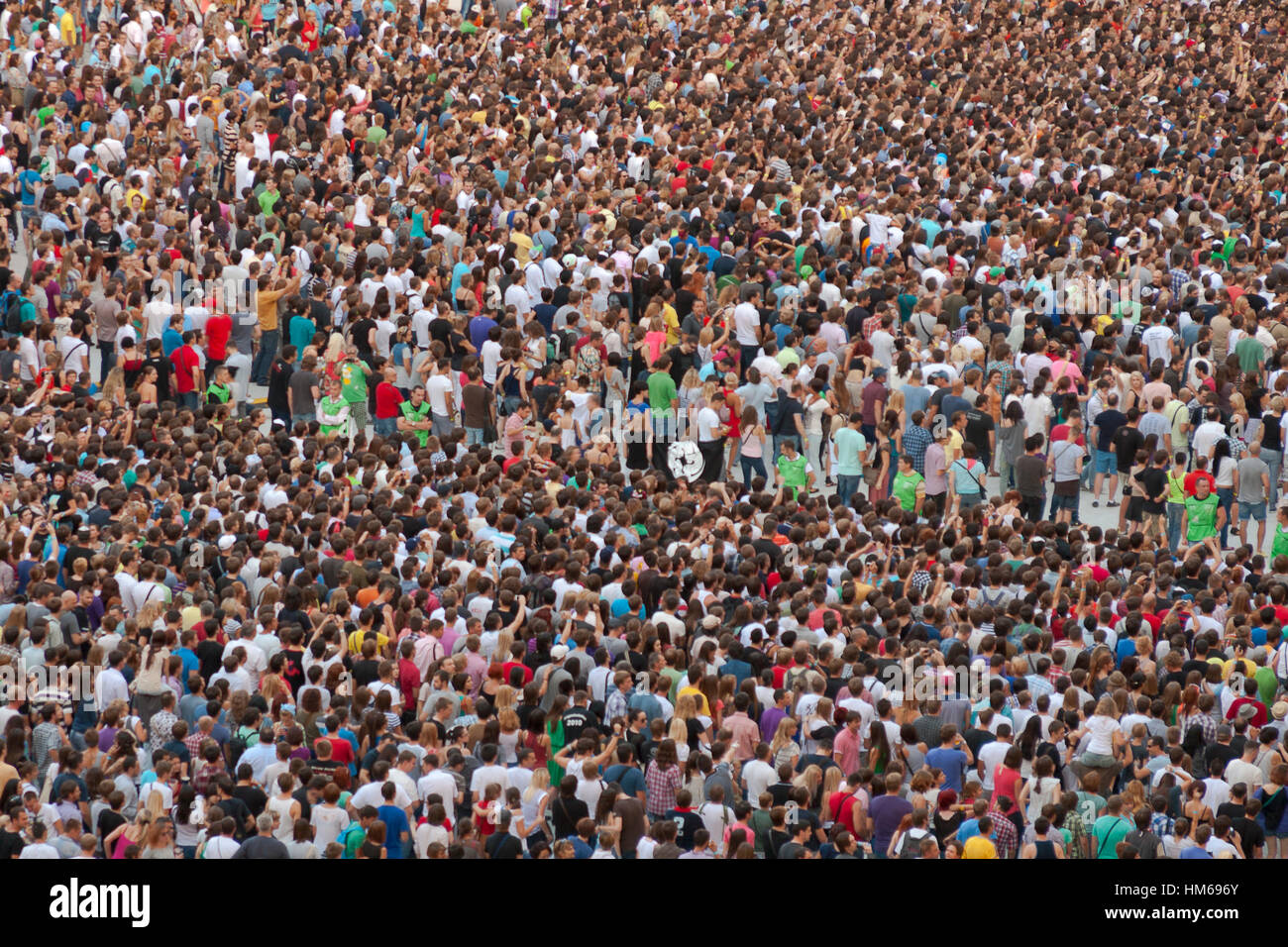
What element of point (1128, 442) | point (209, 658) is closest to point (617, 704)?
point (209, 658)

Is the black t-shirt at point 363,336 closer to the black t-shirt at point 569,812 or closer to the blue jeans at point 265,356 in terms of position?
the blue jeans at point 265,356

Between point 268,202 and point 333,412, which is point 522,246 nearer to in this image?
point 268,202

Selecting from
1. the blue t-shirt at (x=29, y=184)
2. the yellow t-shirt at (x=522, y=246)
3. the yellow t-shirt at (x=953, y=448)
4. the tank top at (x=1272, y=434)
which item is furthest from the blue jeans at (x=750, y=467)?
the blue t-shirt at (x=29, y=184)

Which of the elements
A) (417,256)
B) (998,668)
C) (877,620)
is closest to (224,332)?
(417,256)

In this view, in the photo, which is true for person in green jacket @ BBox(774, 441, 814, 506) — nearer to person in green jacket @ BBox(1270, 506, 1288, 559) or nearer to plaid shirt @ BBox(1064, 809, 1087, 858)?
person in green jacket @ BBox(1270, 506, 1288, 559)

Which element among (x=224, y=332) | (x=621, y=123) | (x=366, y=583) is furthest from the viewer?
(x=621, y=123)

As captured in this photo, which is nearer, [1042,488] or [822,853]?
[822,853]

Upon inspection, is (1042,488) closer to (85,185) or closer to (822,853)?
(822,853)
